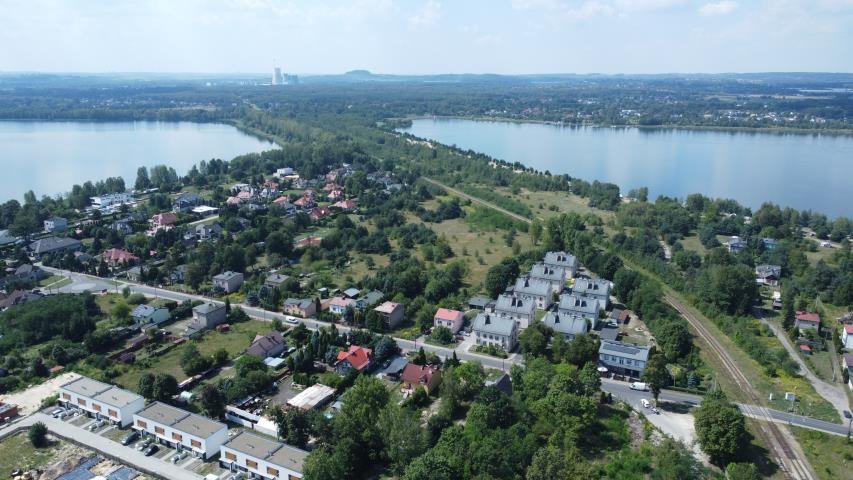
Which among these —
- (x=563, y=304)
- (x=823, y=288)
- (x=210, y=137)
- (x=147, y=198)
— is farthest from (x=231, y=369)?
(x=210, y=137)

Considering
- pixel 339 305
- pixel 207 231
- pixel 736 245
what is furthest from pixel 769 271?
pixel 207 231

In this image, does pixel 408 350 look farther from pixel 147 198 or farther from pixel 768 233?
pixel 147 198

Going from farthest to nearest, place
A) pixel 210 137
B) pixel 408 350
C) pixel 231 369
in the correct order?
1. pixel 210 137
2. pixel 408 350
3. pixel 231 369

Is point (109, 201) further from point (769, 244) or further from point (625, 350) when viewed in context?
point (769, 244)

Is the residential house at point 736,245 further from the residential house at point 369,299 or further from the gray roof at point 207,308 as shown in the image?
the gray roof at point 207,308

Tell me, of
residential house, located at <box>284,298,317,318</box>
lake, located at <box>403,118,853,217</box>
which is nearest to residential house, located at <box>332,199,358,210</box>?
residential house, located at <box>284,298,317,318</box>

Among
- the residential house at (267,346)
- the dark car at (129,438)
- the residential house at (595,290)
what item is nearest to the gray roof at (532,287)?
the residential house at (595,290)
